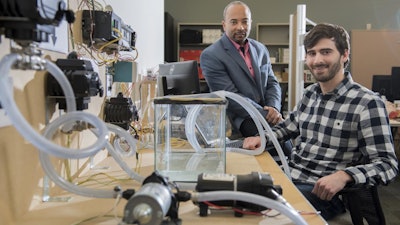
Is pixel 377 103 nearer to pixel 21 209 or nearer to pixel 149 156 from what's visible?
pixel 149 156

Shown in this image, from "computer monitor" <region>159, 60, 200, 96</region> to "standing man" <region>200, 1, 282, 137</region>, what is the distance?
24 centimetres

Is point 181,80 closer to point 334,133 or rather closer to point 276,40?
point 334,133

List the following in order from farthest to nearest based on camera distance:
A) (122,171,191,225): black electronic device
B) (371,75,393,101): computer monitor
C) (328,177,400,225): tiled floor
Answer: (371,75,393,101): computer monitor → (328,177,400,225): tiled floor → (122,171,191,225): black electronic device

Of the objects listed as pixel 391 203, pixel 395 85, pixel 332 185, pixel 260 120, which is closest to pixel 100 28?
pixel 260 120

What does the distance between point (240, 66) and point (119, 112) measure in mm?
1217

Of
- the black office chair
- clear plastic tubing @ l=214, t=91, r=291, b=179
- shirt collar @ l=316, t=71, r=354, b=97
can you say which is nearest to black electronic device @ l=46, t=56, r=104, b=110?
clear plastic tubing @ l=214, t=91, r=291, b=179

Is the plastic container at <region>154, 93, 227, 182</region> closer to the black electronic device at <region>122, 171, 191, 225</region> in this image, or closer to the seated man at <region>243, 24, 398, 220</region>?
the seated man at <region>243, 24, 398, 220</region>

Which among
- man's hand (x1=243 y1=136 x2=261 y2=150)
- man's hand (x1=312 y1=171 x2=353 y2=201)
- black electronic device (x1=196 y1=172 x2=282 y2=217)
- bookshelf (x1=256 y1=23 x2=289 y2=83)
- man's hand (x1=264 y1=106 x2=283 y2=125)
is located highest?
bookshelf (x1=256 y1=23 x2=289 y2=83)

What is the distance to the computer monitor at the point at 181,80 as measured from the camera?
2.17 metres

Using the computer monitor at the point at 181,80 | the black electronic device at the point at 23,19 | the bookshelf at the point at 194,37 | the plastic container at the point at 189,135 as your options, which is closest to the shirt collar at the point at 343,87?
the plastic container at the point at 189,135

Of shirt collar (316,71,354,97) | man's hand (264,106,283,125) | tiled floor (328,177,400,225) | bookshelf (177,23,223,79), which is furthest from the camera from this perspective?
bookshelf (177,23,223,79)

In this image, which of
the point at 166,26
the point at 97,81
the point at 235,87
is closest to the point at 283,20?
the point at 166,26

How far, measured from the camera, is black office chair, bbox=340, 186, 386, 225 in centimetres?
121

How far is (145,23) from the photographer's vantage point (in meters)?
2.69
